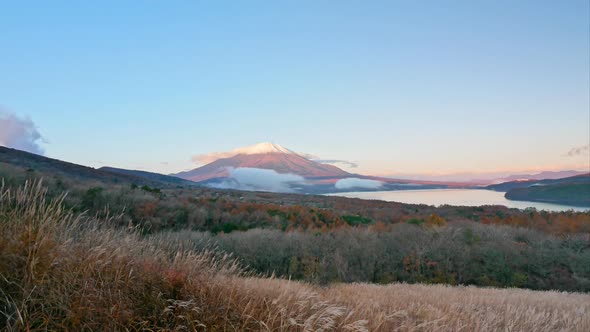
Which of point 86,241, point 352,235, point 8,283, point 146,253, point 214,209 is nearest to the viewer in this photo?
point 8,283

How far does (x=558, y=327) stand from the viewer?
5906 mm

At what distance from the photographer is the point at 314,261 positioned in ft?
73.4

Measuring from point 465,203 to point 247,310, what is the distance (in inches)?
2349

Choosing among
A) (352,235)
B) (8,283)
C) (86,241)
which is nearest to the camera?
(8,283)

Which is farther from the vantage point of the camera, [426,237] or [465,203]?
[465,203]

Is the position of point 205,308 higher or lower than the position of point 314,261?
higher

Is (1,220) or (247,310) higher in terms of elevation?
(1,220)

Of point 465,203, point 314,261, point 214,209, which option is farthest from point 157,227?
point 465,203

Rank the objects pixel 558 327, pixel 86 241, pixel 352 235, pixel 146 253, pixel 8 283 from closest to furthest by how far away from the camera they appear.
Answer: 1. pixel 8 283
2. pixel 86 241
3. pixel 146 253
4. pixel 558 327
5. pixel 352 235

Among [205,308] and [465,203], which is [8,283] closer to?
[205,308]

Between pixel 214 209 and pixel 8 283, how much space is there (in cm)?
3079

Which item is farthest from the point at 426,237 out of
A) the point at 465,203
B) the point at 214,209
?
the point at 465,203

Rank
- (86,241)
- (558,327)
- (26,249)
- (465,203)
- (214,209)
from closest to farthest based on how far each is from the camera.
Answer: (26,249) < (86,241) < (558,327) < (214,209) < (465,203)

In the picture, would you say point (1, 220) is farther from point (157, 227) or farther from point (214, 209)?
point (214, 209)
